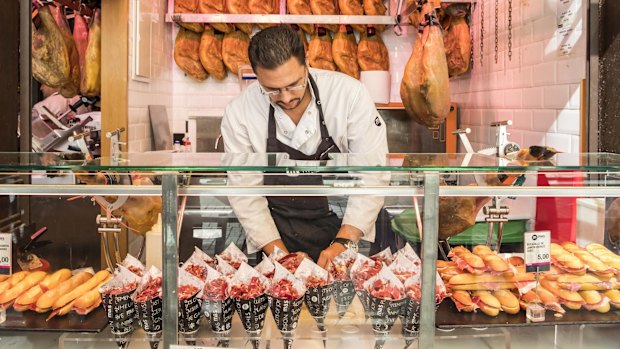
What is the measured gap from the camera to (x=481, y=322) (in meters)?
1.71

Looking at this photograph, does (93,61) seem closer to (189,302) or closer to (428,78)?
(428,78)

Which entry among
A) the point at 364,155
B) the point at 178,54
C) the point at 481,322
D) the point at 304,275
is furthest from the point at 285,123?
the point at 178,54

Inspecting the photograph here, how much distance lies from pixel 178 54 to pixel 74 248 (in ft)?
13.2

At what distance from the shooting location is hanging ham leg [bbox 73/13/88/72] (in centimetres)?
441

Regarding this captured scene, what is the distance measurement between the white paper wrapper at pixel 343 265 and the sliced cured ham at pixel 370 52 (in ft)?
13.6

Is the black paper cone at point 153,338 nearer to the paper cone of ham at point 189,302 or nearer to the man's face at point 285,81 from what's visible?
the paper cone of ham at point 189,302

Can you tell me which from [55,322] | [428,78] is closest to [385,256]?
[55,322]

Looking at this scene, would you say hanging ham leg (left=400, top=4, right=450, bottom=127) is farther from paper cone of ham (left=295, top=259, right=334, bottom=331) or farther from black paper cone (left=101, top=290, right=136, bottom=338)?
black paper cone (left=101, top=290, right=136, bottom=338)

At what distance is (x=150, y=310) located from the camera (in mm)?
1653

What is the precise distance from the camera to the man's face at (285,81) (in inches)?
102

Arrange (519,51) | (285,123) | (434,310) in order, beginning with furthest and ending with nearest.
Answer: (519,51)
(285,123)
(434,310)

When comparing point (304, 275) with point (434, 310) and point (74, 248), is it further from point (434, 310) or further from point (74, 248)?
point (74, 248)

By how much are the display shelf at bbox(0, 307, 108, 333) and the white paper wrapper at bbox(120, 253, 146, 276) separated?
0.46 ft

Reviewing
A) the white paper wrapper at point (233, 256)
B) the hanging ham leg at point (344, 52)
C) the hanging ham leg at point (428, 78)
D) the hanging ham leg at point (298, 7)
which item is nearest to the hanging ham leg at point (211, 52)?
the hanging ham leg at point (298, 7)
